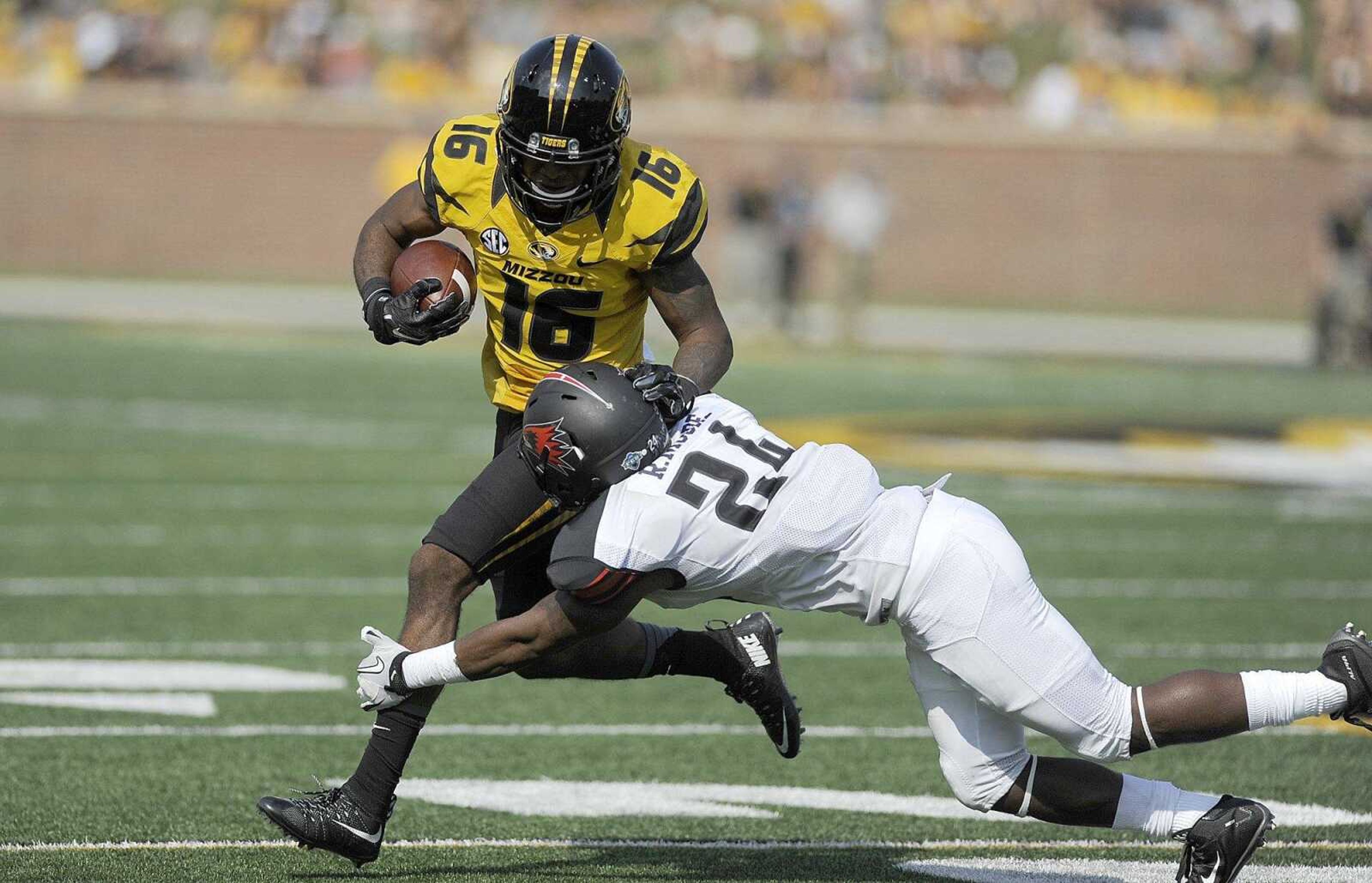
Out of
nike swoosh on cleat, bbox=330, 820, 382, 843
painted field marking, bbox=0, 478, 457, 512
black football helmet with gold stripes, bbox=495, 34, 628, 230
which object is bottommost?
painted field marking, bbox=0, 478, 457, 512

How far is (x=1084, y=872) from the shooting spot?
14.8 feet

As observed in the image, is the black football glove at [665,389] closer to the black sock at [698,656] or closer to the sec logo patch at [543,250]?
the sec logo patch at [543,250]

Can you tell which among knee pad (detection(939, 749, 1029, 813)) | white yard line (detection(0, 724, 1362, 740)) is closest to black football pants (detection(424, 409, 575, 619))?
knee pad (detection(939, 749, 1029, 813))

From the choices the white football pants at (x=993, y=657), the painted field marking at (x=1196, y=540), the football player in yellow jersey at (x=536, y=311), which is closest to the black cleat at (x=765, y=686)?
the football player in yellow jersey at (x=536, y=311)

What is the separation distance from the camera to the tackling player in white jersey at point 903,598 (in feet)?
12.8

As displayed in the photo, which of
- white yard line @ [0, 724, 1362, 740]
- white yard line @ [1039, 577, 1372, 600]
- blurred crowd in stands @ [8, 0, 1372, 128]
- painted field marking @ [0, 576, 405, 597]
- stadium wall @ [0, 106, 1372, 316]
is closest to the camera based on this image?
white yard line @ [0, 724, 1362, 740]

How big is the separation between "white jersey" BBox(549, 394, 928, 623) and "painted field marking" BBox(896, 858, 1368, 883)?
777mm

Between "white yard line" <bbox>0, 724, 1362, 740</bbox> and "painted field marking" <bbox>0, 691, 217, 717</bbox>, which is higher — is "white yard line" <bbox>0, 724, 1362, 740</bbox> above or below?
above

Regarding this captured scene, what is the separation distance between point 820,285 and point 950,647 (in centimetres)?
2401

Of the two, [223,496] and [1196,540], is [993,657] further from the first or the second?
[223,496]

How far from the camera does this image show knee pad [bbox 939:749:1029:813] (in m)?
4.02

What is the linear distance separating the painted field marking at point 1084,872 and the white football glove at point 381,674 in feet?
4.12

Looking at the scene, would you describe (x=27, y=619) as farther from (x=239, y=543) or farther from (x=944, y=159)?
(x=944, y=159)

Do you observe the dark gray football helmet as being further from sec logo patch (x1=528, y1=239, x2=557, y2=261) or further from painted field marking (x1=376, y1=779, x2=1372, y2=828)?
painted field marking (x1=376, y1=779, x2=1372, y2=828)
